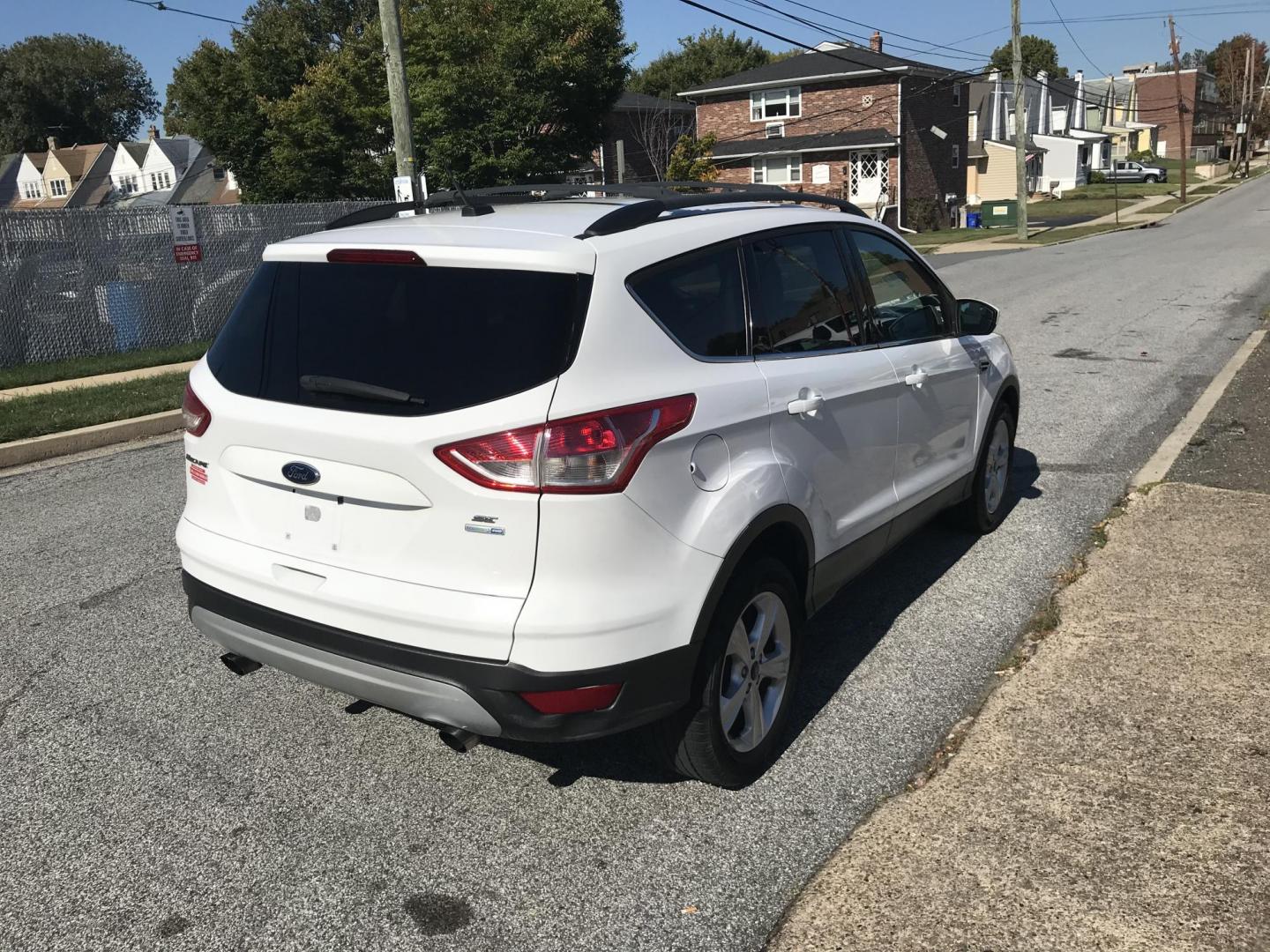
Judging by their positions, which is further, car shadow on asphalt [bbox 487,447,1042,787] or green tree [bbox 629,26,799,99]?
green tree [bbox 629,26,799,99]

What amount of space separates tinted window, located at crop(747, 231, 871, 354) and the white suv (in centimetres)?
2

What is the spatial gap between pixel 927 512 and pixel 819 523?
1.32 meters

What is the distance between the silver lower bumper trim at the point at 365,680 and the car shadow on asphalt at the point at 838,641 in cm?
69

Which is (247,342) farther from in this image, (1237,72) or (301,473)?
(1237,72)

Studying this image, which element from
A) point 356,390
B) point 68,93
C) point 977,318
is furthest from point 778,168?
point 68,93

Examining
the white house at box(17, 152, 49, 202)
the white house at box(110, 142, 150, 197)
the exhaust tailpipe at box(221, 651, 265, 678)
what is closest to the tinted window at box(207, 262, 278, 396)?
the exhaust tailpipe at box(221, 651, 265, 678)

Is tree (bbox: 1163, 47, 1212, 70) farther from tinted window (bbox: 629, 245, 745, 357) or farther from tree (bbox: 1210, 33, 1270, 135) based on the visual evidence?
tinted window (bbox: 629, 245, 745, 357)

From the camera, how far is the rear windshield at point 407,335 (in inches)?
118

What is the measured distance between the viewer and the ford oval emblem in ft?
10.5

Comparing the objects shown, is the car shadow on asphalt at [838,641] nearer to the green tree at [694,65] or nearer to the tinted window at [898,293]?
the tinted window at [898,293]

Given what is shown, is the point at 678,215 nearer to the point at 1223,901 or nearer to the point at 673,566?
the point at 673,566

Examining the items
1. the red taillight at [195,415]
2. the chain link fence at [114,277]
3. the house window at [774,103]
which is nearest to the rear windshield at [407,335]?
the red taillight at [195,415]

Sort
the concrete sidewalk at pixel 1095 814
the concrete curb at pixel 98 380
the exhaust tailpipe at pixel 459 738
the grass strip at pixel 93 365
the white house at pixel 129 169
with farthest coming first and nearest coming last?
1. the white house at pixel 129 169
2. the grass strip at pixel 93 365
3. the concrete curb at pixel 98 380
4. the exhaust tailpipe at pixel 459 738
5. the concrete sidewalk at pixel 1095 814

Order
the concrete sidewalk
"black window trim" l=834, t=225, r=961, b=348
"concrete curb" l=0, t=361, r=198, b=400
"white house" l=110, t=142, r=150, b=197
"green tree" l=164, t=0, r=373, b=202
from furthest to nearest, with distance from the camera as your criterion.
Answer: "white house" l=110, t=142, r=150, b=197, "green tree" l=164, t=0, r=373, b=202, "concrete curb" l=0, t=361, r=198, b=400, "black window trim" l=834, t=225, r=961, b=348, the concrete sidewalk
